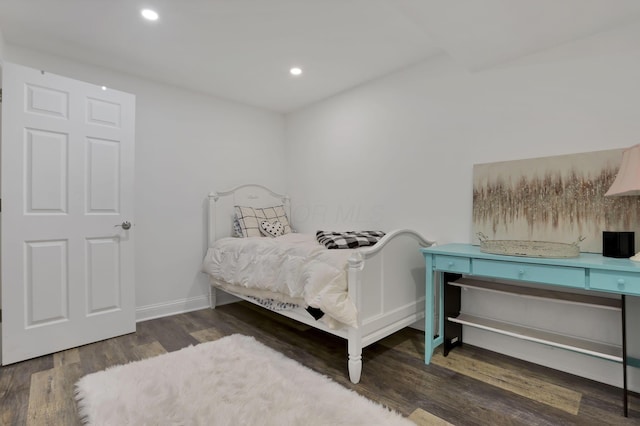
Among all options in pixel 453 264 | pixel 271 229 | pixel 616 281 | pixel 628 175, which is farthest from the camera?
pixel 271 229

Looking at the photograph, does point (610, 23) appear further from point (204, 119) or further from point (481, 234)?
point (204, 119)

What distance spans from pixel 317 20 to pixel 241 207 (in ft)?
6.90

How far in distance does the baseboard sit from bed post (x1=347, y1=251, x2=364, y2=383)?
215 centimetres

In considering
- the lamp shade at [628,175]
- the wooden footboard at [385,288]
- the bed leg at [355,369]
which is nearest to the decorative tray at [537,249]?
the lamp shade at [628,175]

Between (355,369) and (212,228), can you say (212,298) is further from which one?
(355,369)

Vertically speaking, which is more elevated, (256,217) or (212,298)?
(256,217)

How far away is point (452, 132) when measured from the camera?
2.63 metres

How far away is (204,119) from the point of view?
11.7 feet

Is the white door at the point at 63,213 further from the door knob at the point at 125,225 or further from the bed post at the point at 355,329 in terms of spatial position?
the bed post at the point at 355,329

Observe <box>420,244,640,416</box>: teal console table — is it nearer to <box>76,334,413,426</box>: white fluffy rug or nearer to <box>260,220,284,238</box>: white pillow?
<box>76,334,413,426</box>: white fluffy rug

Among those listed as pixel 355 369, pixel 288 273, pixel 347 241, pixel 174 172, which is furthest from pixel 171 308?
pixel 355 369

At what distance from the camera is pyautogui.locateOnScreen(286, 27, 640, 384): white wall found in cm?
197

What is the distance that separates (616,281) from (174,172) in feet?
11.7

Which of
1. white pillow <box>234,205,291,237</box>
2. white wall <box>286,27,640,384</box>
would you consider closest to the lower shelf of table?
white wall <box>286,27,640,384</box>
